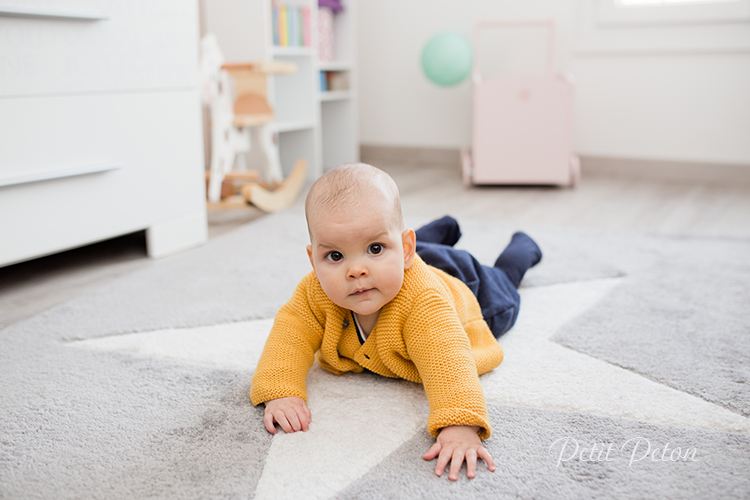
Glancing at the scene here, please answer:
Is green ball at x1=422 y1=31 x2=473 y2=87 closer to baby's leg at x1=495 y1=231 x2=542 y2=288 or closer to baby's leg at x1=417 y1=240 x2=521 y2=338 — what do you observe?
baby's leg at x1=495 y1=231 x2=542 y2=288

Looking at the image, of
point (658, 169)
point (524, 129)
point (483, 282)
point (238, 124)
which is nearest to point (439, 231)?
point (483, 282)

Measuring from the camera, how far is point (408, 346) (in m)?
0.74

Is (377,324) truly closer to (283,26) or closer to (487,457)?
(487,457)

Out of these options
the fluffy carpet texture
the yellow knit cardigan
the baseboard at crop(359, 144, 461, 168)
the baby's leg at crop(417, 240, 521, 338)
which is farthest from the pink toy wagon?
the yellow knit cardigan

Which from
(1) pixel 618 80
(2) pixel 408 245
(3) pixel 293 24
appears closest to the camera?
(2) pixel 408 245

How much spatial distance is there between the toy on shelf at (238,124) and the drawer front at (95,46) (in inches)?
13.6

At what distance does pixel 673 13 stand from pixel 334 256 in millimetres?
2140

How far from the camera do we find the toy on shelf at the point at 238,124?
182 cm

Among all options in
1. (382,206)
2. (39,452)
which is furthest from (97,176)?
(382,206)

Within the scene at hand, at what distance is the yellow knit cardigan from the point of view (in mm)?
676

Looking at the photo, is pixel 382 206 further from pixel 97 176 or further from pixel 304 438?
pixel 97 176

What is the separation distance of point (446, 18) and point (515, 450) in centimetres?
241

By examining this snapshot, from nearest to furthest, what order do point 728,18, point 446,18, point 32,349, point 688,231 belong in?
point 32,349, point 688,231, point 728,18, point 446,18

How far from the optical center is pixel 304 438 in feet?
2.27
